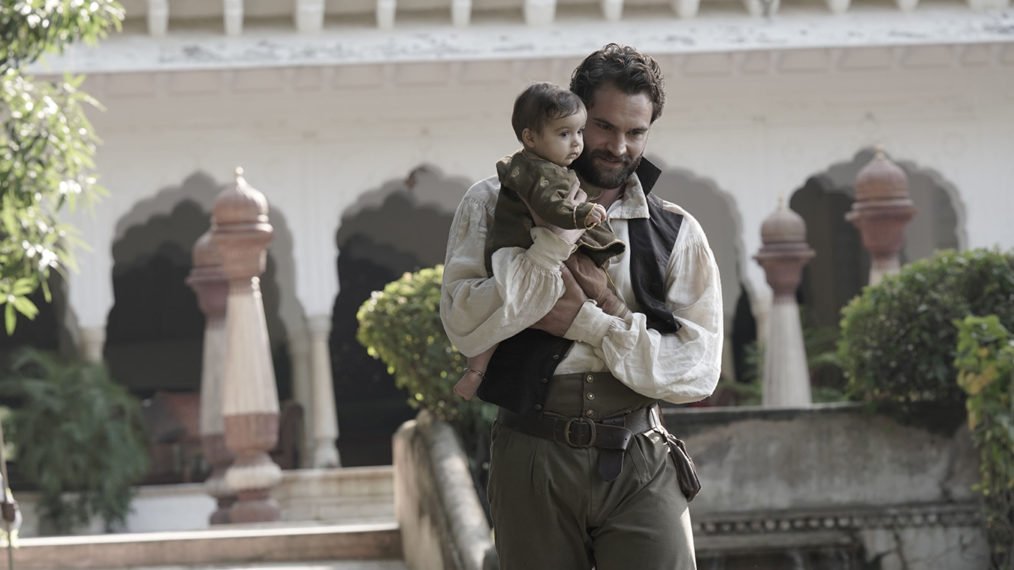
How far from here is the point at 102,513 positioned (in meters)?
12.5

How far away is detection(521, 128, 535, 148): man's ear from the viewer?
301 cm

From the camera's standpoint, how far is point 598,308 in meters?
3.02

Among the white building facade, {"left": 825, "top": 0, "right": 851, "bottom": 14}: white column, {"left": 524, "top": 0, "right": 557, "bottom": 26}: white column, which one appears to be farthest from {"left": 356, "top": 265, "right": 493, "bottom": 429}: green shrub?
{"left": 825, "top": 0, "right": 851, "bottom": 14}: white column

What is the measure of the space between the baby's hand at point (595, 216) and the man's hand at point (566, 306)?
5.9 inches

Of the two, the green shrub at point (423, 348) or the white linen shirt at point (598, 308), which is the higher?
the white linen shirt at point (598, 308)

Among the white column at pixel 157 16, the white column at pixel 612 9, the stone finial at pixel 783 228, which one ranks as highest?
the white column at pixel 612 9

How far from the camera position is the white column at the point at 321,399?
1359 cm

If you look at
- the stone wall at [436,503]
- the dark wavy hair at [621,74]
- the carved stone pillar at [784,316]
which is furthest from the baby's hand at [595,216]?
the carved stone pillar at [784,316]

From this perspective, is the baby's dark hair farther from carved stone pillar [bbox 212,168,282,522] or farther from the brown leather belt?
carved stone pillar [bbox 212,168,282,522]

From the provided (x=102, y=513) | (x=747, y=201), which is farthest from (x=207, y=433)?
(x=747, y=201)

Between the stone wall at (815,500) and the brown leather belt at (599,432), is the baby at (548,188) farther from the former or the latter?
the stone wall at (815,500)

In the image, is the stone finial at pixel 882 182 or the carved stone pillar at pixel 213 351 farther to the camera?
the carved stone pillar at pixel 213 351

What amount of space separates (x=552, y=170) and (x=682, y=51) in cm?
1165

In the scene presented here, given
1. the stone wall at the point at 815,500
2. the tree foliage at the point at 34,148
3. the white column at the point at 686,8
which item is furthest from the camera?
the white column at the point at 686,8
